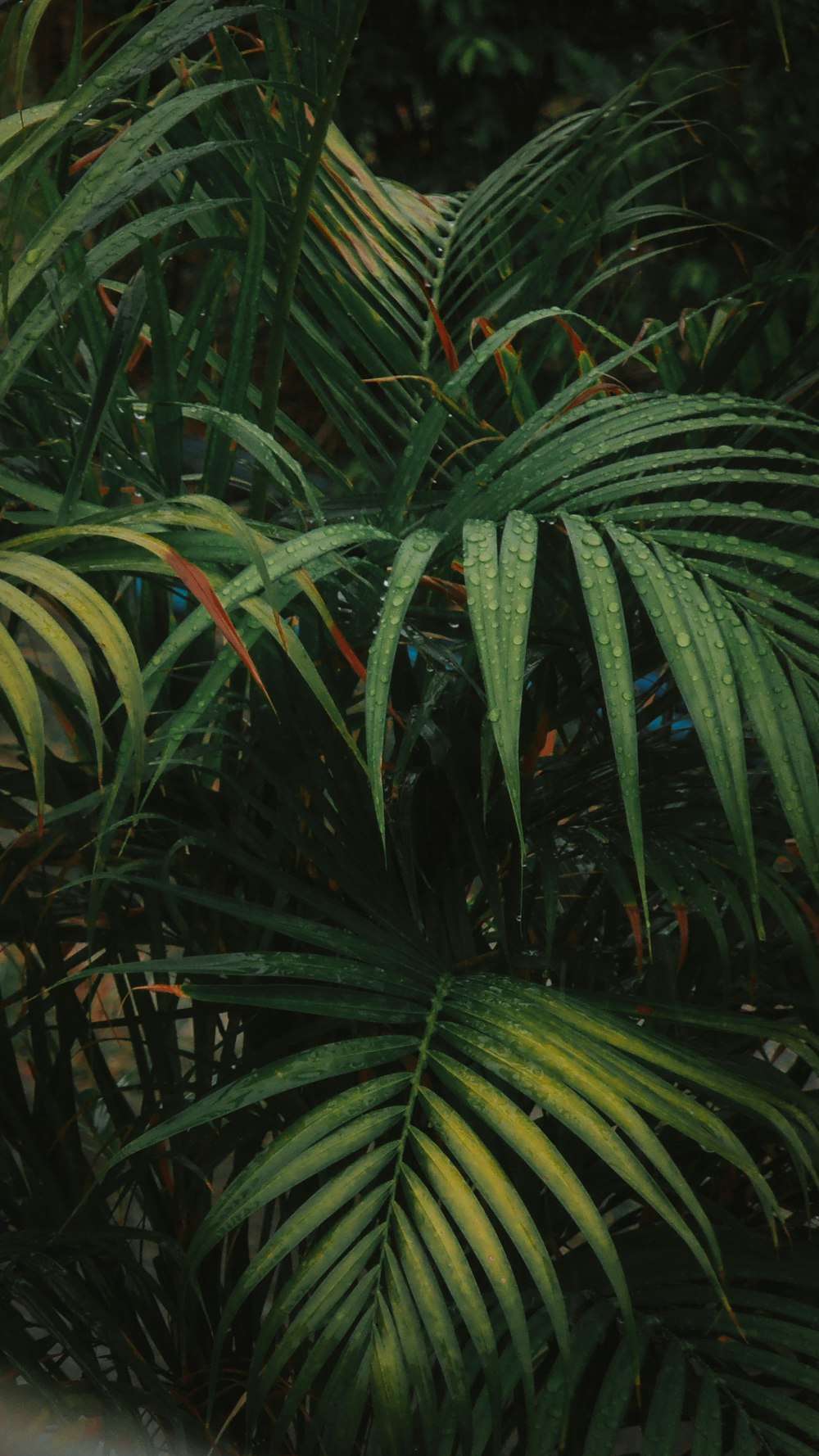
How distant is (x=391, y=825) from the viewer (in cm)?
70

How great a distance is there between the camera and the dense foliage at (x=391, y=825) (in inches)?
20.8

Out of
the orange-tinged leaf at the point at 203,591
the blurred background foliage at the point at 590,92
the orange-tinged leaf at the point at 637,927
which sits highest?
the blurred background foliage at the point at 590,92

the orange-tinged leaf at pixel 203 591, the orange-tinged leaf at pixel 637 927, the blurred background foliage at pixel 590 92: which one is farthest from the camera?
the blurred background foliage at pixel 590 92

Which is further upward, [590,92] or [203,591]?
[590,92]

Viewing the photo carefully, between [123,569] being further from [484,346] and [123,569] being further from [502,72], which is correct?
[502,72]

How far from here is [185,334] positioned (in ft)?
2.68

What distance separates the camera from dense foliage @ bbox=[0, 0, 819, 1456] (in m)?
0.53

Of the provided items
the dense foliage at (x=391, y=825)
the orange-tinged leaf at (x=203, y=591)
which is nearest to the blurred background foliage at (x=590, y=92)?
the dense foliage at (x=391, y=825)

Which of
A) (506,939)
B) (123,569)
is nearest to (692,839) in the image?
(506,939)

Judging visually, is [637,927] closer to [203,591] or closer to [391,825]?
[391,825]

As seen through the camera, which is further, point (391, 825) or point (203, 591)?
point (391, 825)

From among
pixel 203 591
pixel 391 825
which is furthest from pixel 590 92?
pixel 203 591

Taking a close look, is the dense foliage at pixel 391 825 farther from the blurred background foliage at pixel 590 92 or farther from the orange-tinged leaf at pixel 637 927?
the blurred background foliage at pixel 590 92

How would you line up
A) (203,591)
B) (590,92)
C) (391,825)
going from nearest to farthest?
(203,591) → (391,825) → (590,92)
